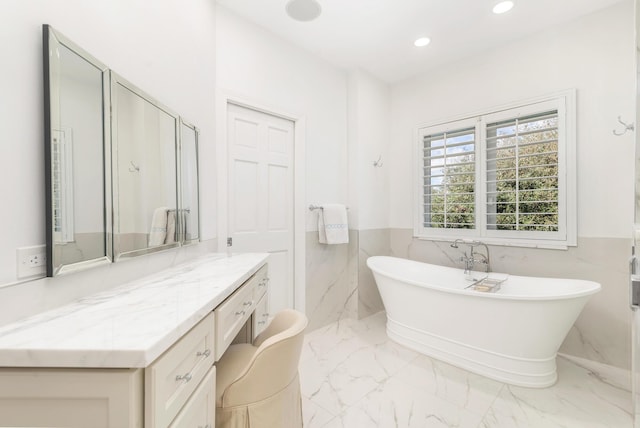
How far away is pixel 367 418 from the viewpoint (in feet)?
5.52

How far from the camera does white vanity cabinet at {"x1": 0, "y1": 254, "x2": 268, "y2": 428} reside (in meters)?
0.60

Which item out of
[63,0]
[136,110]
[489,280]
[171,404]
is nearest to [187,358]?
[171,404]

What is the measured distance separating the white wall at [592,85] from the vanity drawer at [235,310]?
2.62 m

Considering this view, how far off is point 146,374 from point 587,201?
10.1 feet

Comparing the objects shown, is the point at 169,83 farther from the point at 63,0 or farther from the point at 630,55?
the point at 630,55

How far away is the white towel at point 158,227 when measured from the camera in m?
1.44

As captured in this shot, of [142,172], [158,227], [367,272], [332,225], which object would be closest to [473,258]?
[367,272]

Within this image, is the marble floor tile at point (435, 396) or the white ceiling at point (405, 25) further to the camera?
the white ceiling at point (405, 25)

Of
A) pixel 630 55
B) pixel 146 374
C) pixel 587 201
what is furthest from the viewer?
pixel 587 201

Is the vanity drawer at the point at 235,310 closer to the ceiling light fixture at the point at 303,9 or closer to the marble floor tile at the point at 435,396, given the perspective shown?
the marble floor tile at the point at 435,396

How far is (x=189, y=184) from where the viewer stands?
183cm

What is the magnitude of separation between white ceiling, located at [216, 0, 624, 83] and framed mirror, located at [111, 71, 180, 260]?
138cm

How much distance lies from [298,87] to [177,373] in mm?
2660

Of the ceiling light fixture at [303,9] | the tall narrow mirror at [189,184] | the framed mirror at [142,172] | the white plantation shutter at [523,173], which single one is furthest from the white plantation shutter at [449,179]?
the framed mirror at [142,172]
